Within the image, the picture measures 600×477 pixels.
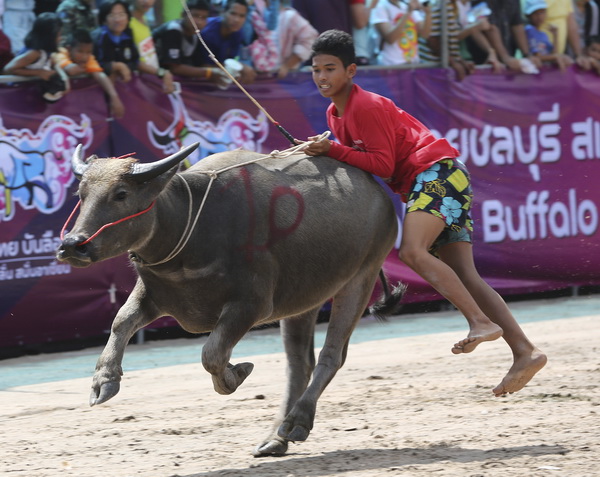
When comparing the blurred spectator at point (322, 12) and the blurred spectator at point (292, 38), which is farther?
the blurred spectator at point (322, 12)

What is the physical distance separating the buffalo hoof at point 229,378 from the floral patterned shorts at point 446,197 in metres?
1.24

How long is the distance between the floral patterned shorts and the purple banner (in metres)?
3.91

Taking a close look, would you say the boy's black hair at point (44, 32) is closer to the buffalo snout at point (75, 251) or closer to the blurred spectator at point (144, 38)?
the blurred spectator at point (144, 38)

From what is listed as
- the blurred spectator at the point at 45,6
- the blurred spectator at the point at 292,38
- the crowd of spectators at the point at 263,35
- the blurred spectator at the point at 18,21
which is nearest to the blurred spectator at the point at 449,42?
the crowd of spectators at the point at 263,35

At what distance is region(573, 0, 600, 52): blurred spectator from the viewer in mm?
12375

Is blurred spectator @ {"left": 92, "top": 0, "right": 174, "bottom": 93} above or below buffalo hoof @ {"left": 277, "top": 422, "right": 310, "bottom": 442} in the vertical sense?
above

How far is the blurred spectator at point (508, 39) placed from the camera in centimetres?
1148

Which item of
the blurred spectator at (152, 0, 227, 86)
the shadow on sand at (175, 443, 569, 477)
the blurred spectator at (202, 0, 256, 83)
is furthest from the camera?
the blurred spectator at (202, 0, 256, 83)

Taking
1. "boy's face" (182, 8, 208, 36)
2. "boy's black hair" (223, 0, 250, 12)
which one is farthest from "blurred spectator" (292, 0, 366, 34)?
"boy's face" (182, 8, 208, 36)

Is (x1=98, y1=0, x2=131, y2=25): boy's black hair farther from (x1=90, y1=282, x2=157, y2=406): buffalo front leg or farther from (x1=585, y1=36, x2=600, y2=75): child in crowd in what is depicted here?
(x1=585, y1=36, x2=600, y2=75): child in crowd

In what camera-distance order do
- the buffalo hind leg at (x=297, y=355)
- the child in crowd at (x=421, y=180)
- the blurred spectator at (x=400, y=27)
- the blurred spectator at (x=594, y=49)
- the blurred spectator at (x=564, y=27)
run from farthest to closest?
the blurred spectator at (x=594, y=49)
the blurred spectator at (x=564, y=27)
the blurred spectator at (x=400, y=27)
the buffalo hind leg at (x=297, y=355)
the child in crowd at (x=421, y=180)

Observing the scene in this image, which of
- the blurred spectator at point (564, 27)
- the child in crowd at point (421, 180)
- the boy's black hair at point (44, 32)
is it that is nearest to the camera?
the child in crowd at point (421, 180)

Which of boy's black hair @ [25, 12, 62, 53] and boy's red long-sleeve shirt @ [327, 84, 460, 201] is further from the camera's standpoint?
boy's black hair @ [25, 12, 62, 53]

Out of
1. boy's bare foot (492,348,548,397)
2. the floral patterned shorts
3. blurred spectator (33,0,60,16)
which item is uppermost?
blurred spectator (33,0,60,16)
